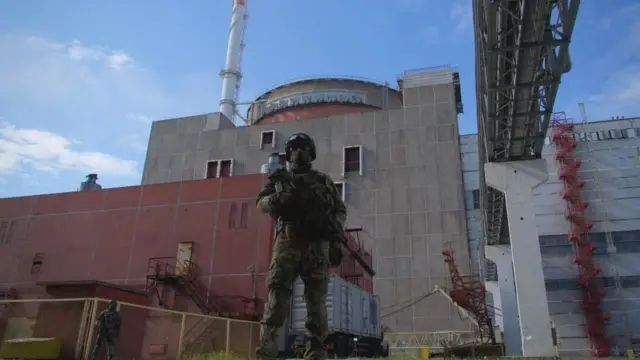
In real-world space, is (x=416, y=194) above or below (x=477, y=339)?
above

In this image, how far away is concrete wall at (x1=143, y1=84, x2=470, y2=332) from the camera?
33000 millimetres

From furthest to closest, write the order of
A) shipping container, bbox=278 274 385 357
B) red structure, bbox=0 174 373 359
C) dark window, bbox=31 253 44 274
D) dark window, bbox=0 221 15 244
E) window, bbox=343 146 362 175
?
window, bbox=343 146 362 175 → dark window, bbox=0 221 15 244 → dark window, bbox=31 253 44 274 → red structure, bbox=0 174 373 359 → shipping container, bbox=278 274 385 357

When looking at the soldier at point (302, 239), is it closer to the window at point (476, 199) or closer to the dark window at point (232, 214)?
the dark window at point (232, 214)

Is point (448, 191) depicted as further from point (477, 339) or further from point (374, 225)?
point (477, 339)

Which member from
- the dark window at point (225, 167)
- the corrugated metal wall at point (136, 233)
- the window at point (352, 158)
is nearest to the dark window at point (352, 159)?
the window at point (352, 158)

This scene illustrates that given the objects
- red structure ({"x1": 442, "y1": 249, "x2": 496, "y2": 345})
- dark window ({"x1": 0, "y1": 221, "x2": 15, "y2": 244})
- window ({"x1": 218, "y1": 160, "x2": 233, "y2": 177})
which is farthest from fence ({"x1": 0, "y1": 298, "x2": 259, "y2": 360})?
window ({"x1": 218, "y1": 160, "x2": 233, "y2": 177})

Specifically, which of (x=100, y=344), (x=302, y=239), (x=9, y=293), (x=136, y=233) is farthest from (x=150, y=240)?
(x=302, y=239)

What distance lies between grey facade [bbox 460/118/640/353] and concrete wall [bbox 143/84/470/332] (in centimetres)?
225

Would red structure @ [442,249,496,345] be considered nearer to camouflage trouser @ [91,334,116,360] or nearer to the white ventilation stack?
camouflage trouser @ [91,334,116,360]

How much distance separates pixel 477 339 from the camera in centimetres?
2989

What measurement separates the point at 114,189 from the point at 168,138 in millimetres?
20087

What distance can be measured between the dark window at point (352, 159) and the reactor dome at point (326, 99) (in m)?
6.80

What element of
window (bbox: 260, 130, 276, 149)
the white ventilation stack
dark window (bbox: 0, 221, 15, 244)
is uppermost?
the white ventilation stack

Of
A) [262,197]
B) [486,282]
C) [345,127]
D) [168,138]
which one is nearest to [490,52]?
[262,197]
